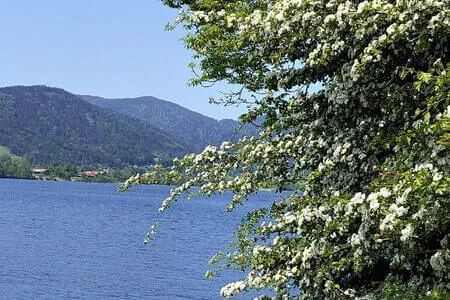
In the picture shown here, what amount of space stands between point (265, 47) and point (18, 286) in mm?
36311

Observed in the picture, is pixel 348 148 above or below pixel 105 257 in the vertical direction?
above

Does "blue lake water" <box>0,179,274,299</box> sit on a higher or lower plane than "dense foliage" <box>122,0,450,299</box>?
lower

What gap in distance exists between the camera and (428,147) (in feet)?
20.5

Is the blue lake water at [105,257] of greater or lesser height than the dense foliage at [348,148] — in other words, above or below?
below

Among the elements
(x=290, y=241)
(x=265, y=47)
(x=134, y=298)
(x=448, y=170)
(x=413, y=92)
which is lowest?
(x=134, y=298)

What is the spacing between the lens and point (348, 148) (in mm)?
7816

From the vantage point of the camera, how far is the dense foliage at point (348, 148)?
6.07 m

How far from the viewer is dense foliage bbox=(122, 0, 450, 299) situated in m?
6.07

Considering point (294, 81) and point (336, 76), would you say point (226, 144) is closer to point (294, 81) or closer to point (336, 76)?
point (294, 81)

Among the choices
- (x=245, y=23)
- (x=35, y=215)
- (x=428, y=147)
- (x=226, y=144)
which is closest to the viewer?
(x=428, y=147)

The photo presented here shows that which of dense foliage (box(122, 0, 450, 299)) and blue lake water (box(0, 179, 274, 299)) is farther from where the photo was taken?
blue lake water (box(0, 179, 274, 299))

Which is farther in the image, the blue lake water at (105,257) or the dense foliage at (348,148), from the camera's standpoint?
the blue lake water at (105,257)

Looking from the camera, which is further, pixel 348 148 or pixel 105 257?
pixel 105 257

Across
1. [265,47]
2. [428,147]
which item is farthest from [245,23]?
[428,147]
